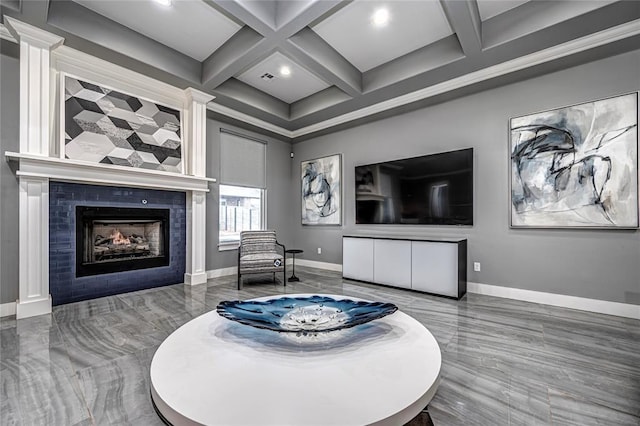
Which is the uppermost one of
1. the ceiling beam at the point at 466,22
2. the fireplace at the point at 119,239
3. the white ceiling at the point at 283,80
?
the white ceiling at the point at 283,80

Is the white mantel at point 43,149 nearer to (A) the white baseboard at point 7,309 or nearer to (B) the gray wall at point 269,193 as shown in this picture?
(A) the white baseboard at point 7,309

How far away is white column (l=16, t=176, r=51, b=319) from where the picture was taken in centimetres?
277

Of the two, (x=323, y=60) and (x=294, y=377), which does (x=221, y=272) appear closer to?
(x=323, y=60)

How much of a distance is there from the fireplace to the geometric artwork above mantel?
0.68m

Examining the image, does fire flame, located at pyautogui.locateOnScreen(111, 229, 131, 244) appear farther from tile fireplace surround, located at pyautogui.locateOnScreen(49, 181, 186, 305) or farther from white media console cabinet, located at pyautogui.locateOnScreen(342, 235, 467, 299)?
white media console cabinet, located at pyautogui.locateOnScreen(342, 235, 467, 299)

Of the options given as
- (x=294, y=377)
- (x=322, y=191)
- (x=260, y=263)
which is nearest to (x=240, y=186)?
(x=322, y=191)

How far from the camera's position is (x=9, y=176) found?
2.83 metres

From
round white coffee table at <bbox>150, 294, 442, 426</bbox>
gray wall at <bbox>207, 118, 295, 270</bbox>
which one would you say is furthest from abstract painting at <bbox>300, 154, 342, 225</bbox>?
round white coffee table at <bbox>150, 294, 442, 426</bbox>

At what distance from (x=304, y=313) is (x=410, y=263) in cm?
244

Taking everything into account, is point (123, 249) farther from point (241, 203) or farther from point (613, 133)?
point (613, 133)

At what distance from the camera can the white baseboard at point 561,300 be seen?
2.78m

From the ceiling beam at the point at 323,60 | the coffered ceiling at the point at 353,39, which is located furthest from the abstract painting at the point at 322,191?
the ceiling beam at the point at 323,60

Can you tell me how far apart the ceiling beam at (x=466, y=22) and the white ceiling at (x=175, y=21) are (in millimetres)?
2314

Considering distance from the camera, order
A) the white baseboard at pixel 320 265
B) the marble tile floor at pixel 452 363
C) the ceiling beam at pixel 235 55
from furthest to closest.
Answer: the white baseboard at pixel 320 265
the ceiling beam at pixel 235 55
the marble tile floor at pixel 452 363
